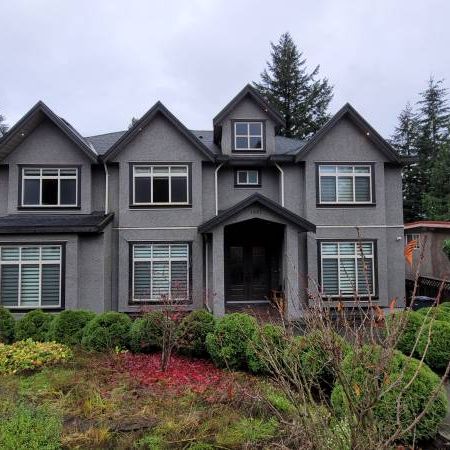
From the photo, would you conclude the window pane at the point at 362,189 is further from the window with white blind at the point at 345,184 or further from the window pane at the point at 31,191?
the window pane at the point at 31,191

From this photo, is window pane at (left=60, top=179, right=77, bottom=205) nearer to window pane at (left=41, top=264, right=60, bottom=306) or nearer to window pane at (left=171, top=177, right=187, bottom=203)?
window pane at (left=41, top=264, right=60, bottom=306)

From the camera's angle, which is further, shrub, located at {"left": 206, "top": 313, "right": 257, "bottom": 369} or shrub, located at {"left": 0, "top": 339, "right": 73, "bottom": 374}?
shrub, located at {"left": 206, "top": 313, "right": 257, "bottom": 369}

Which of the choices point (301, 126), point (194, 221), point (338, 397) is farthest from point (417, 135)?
point (338, 397)

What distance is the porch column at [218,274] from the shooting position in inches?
552

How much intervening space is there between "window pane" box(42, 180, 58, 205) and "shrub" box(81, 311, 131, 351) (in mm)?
7180

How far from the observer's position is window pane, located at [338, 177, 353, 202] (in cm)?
1584

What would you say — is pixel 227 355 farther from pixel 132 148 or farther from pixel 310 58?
pixel 310 58

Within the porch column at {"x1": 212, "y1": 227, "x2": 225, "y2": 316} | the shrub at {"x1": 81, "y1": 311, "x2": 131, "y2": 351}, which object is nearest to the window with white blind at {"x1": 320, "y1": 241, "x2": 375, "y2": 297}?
the porch column at {"x1": 212, "y1": 227, "x2": 225, "y2": 316}

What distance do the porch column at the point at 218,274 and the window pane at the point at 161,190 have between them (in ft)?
8.30

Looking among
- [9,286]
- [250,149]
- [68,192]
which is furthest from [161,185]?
[9,286]

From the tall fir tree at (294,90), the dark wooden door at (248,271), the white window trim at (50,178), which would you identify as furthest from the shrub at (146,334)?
the tall fir tree at (294,90)

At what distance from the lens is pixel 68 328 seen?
973 centimetres

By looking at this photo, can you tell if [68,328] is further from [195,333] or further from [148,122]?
[148,122]

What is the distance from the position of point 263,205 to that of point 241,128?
399 cm
